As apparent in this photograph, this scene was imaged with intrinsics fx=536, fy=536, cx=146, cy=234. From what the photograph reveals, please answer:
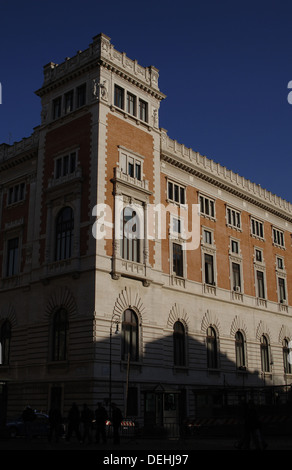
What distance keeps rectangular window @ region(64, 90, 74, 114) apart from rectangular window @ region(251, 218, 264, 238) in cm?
2415

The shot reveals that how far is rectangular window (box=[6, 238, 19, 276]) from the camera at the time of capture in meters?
46.1

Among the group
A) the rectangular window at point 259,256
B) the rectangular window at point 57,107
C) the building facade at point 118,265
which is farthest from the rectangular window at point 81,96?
the rectangular window at point 259,256

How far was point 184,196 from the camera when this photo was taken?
161ft

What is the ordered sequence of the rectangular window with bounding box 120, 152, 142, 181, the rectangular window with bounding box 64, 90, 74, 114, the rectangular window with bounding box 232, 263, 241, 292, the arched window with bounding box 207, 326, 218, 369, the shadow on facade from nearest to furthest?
the shadow on facade
the rectangular window with bounding box 120, 152, 142, 181
the rectangular window with bounding box 64, 90, 74, 114
the arched window with bounding box 207, 326, 218, 369
the rectangular window with bounding box 232, 263, 241, 292

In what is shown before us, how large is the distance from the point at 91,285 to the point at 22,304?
28.9 ft

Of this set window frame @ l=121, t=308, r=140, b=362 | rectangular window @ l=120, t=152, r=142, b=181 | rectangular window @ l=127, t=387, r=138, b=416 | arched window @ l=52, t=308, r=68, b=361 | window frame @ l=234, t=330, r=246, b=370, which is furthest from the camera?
window frame @ l=234, t=330, r=246, b=370

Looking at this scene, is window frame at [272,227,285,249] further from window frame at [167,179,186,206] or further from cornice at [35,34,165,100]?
cornice at [35,34,165,100]

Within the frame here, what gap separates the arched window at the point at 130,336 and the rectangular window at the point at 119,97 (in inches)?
667

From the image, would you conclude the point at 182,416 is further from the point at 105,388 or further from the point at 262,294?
the point at 262,294

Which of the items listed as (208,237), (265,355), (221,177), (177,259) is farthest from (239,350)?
A: (221,177)

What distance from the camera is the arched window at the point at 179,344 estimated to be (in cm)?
4394

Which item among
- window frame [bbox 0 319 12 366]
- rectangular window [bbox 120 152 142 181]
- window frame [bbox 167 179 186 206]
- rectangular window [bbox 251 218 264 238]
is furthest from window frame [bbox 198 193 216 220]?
window frame [bbox 0 319 12 366]

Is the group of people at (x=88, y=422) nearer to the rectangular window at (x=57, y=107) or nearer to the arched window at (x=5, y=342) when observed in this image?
the arched window at (x=5, y=342)
